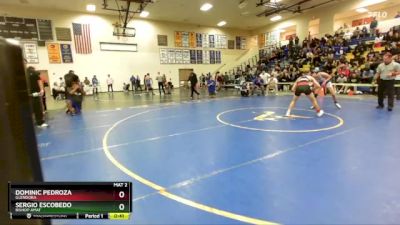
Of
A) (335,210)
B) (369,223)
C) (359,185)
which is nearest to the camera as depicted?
(369,223)

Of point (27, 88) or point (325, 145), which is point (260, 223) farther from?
point (325, 145)

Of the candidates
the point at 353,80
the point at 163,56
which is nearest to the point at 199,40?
the point at 163,56

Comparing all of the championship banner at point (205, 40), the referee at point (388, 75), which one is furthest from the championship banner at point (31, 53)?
the referee at point (388, 75)

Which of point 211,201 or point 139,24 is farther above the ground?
point 139,24

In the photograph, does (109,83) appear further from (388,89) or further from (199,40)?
(388,89)

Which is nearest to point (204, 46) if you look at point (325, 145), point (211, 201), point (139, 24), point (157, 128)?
point (139, 24)

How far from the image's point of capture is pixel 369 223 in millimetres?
2375

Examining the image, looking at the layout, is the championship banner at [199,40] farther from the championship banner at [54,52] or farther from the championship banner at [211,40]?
the championship banner at [54,52]

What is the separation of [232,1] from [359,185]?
2001 cm

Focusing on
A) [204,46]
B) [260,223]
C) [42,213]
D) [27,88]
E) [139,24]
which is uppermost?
[139,24]
